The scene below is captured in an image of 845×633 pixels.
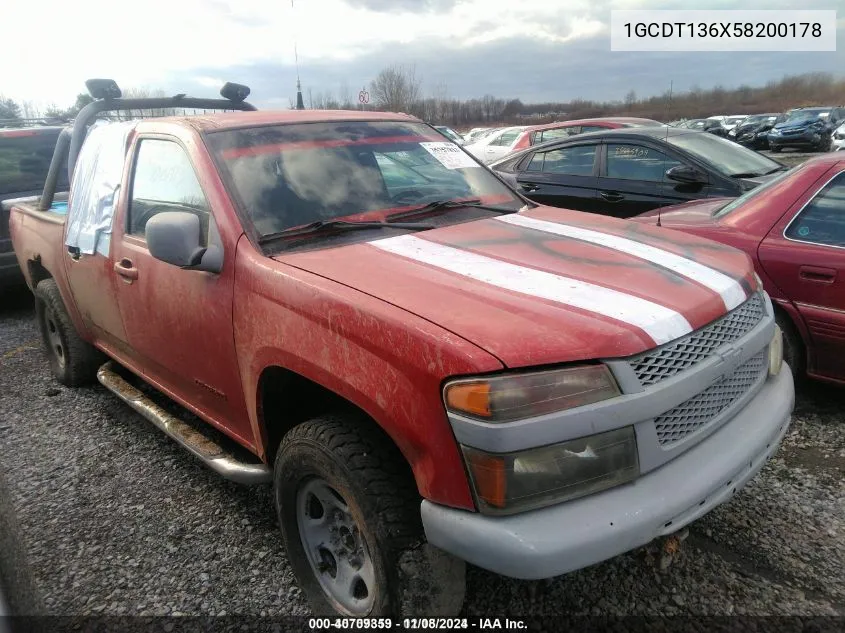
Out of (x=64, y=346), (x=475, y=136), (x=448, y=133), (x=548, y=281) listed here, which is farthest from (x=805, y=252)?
(x=475, y=136)

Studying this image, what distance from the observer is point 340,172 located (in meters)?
2.77

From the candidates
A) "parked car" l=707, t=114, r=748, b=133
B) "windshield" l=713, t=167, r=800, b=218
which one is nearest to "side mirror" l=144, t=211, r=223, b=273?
"windshield" l=713, t=167, r=800, b=218

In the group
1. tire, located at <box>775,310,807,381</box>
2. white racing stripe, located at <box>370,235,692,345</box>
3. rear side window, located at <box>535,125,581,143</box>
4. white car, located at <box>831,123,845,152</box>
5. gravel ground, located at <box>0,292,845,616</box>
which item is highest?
white car, located at <box>831,123,845,152</box>

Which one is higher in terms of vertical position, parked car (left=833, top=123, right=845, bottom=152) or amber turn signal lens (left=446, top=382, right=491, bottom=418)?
parked car (left=833, top=123, right=845, bottom=152)

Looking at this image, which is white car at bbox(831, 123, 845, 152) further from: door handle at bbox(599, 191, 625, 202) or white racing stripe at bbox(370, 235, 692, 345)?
white racing stripe at bbox(370, 235, 692, 345)

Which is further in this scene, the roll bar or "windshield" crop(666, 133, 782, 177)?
"windshield" crop(666, 133, 782, 177)

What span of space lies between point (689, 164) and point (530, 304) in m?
4.74

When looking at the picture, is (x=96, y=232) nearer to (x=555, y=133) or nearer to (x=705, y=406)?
(x=705, y=406)

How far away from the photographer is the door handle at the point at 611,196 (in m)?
6.29

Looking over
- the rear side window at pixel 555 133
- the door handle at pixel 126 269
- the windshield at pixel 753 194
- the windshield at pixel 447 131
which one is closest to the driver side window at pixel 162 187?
the door handle at pixel 126 269

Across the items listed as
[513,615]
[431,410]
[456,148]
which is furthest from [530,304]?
[456,148]

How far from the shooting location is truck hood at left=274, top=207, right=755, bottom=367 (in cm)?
168

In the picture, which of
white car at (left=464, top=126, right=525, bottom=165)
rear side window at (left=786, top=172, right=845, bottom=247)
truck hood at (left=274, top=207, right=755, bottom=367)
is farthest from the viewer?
white car at (left=464, top=126, right=525, bottom=165)

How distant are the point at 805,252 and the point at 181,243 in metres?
3.14
